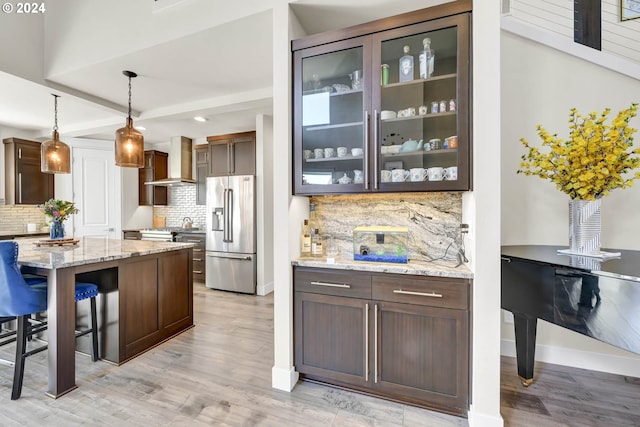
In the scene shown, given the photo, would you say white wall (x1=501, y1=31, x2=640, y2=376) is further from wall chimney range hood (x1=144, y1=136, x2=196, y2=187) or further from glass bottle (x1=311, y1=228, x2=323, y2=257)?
wall chimney range hood (x1=144, y1=136, x2=196, y2=187)

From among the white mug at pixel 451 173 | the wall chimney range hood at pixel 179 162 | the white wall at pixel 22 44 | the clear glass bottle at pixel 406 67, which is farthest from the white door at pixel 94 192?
the white mug at pixel 451 173

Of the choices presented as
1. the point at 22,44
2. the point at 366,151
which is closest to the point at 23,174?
the point at 22,44

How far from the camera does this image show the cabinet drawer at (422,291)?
5.47ft

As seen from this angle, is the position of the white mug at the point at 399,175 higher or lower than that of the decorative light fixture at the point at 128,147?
lower

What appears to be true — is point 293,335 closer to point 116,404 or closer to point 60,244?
point 116,404

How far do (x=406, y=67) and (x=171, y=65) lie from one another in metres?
2.30

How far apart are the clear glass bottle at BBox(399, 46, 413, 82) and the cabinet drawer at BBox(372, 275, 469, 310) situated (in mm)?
1340

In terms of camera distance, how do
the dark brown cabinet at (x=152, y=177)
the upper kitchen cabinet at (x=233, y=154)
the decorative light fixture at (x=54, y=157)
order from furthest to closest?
the dark brown cabinet at (x=152, y=177), the upper kitchen cabinet at (x=233, y=154), the decorative light fixture at (x=54, y=157)

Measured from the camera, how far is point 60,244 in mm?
2900

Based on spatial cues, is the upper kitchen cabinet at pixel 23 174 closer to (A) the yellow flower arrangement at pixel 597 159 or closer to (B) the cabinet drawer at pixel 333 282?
(B) the cabinet drawer at pixel 333 282

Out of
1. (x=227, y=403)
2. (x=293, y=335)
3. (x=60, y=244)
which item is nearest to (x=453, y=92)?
(x=293, y=335)

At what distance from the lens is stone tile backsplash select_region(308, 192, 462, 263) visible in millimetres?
2074

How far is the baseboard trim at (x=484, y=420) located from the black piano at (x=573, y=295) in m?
0.62

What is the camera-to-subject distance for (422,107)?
1.91 m
